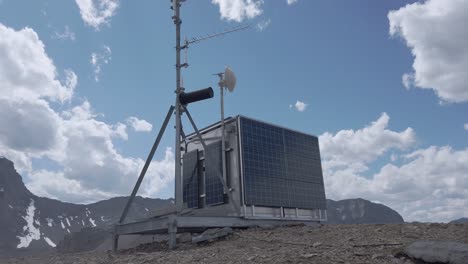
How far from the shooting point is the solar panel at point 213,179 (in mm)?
32844

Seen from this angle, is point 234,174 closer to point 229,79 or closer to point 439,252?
point 229,79

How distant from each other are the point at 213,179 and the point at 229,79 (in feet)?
28.6

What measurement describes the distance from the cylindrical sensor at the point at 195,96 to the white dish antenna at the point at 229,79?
4736mm

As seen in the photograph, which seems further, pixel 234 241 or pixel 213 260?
pixel 234 241

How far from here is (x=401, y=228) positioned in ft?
65.3

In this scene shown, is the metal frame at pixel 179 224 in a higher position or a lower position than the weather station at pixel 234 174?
lower

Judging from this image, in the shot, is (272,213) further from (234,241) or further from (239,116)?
(234,241)

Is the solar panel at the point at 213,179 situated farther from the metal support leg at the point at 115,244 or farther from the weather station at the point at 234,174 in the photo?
the metal support leg at the point at 115,244

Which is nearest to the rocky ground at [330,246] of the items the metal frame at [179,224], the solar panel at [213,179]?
the metal frame at [179,224]

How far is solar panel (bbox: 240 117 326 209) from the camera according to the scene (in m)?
32.7

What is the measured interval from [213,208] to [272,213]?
4926mm

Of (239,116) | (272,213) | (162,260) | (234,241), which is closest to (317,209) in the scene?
(272,213)

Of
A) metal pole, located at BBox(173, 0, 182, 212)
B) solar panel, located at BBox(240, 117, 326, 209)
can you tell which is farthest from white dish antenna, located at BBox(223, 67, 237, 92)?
metal pole, located at BBox(173, 0, 182, 212)

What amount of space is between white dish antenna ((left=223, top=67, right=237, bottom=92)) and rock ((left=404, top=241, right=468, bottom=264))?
22.7m
